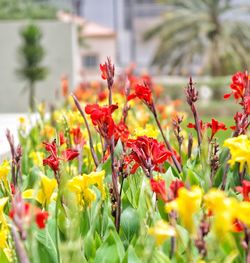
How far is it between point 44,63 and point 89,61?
25.3m

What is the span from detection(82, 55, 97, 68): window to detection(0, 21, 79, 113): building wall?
24506 mm

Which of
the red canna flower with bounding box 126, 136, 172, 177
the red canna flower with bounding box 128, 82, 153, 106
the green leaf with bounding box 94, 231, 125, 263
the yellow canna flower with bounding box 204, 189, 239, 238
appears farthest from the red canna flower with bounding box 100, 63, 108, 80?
the yellow canna flower with bounding box 204, 189, 239, 238

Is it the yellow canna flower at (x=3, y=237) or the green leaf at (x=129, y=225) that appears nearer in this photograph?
the yellow canna flower at (x=3, y=237)

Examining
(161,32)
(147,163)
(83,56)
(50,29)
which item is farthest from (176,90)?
(147,163)

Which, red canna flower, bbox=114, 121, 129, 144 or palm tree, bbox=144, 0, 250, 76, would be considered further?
palm tree, bbox=144, 0, 250, 76

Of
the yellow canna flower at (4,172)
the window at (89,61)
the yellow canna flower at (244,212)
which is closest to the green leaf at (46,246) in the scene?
the yellow canna flower at (4,172)

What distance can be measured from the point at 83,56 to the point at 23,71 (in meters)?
25.6

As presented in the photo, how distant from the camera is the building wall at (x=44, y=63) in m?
18.9

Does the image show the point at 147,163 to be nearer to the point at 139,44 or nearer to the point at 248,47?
the point at 248,47

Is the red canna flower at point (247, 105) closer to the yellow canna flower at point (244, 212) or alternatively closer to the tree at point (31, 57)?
the yellow canna flower at point (244, 212)

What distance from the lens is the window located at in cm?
4381

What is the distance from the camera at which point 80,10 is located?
4878cm

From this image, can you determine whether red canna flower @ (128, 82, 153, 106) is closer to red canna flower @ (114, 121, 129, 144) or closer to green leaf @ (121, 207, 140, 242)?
red canna flower @ (114, 121, 129, 144)

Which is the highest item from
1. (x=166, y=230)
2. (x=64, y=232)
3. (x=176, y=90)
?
(x=166, y=230)
